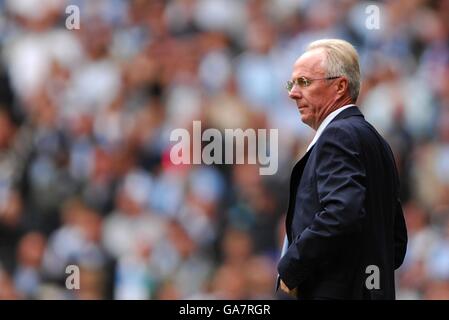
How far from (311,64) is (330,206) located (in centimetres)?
46

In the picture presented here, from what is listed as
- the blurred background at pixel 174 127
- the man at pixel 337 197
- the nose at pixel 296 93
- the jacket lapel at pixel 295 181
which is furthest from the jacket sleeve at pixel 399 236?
the blurred background at pixel 174 127

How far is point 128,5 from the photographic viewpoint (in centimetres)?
778

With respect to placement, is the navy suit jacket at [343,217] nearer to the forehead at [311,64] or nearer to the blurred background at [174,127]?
the forehead at [311,64]

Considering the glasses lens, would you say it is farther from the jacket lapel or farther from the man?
the jacket lapel

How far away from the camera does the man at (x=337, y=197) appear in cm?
283

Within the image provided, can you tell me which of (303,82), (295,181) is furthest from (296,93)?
(295,181)

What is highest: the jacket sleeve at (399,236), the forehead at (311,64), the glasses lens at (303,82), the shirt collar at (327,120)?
the forehead at (311,64)

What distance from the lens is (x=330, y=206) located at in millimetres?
2814

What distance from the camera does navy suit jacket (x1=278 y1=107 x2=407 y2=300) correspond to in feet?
9.25

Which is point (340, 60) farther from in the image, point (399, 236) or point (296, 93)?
point (399, 236)

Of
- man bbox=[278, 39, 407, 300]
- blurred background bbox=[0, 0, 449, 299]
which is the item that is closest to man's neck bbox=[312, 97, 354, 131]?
man bbox=[278, 39, 407, 300]

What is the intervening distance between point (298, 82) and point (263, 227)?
343cm

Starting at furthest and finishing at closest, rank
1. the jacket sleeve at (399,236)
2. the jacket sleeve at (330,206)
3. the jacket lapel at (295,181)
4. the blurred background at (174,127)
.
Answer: the blurred background at (174,127) < the jacket sleeve at (399,236) < the jacket lapel at (295,181) < the jacket sleeve at (330,206)
